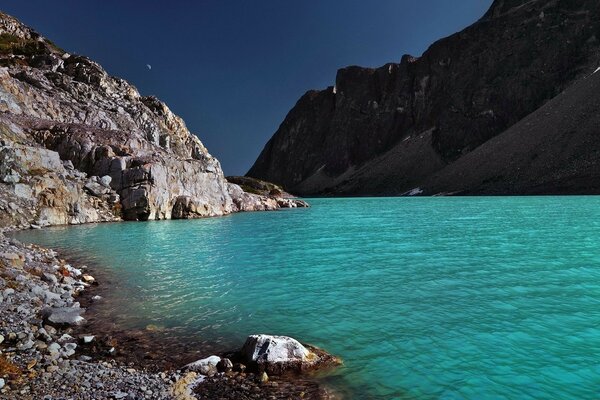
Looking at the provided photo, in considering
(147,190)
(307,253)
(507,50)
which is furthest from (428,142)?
(307,253)

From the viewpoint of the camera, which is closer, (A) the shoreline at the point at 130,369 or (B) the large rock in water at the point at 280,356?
(A) the shoreline at the point at 130,369

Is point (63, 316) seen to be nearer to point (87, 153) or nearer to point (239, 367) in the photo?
point (239, 367)

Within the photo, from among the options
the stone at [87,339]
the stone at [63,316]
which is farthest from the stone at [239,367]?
the stone at [63,316]

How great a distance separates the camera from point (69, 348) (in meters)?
8.95

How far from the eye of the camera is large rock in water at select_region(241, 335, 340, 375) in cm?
→ 815

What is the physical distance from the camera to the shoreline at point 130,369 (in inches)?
277

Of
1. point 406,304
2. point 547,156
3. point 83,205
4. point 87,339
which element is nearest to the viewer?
point 87,339

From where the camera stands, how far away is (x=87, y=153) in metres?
50.6

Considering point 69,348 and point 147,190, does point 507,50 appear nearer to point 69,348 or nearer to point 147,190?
point 147,190

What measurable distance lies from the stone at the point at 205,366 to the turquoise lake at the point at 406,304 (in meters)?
1.26

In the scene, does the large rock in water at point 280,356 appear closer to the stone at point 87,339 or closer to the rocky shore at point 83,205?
the rocky shore at point 83,205

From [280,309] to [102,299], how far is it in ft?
19.6

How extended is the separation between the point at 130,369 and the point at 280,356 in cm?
289

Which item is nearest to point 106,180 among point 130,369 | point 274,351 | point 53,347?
point 53,347
